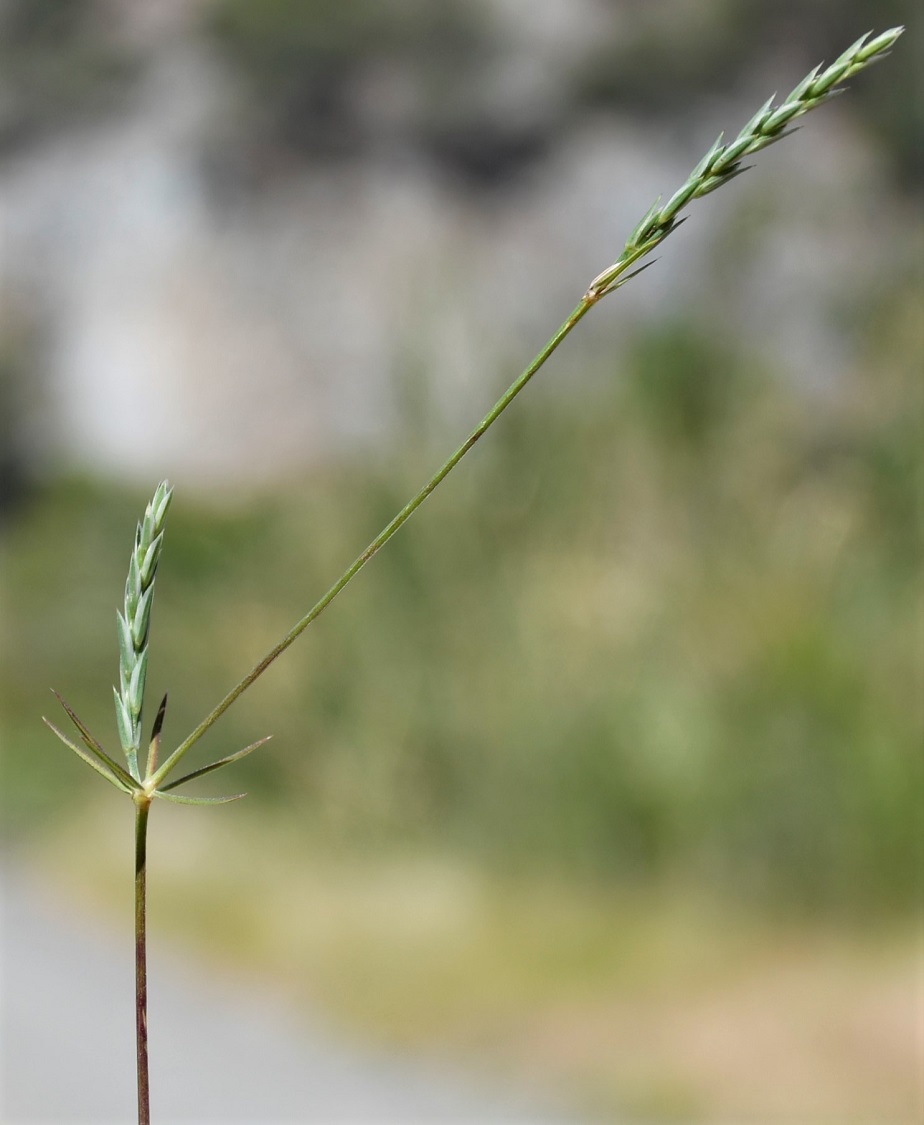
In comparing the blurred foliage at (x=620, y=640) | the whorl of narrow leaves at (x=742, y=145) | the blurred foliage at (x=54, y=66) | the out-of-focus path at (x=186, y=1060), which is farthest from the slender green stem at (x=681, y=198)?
the blurred foliage at (x=54, y=66)

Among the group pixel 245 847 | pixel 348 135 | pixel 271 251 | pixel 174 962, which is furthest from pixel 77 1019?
pixel 348 135

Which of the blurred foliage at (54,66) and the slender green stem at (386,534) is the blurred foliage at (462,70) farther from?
the slender green stem at (386,534)

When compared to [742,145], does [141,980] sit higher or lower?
lower

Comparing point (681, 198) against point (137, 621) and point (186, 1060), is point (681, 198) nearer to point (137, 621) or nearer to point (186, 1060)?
point (137, 621)

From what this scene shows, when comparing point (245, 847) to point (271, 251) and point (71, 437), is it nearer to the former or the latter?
point (71, 437)

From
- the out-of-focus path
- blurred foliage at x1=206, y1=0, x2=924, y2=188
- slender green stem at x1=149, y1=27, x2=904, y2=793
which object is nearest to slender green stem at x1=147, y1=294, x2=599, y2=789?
slender green stem at x1=149, y1=27, x2=904, y2=793

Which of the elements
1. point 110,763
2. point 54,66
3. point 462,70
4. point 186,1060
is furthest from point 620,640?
point 54,66
